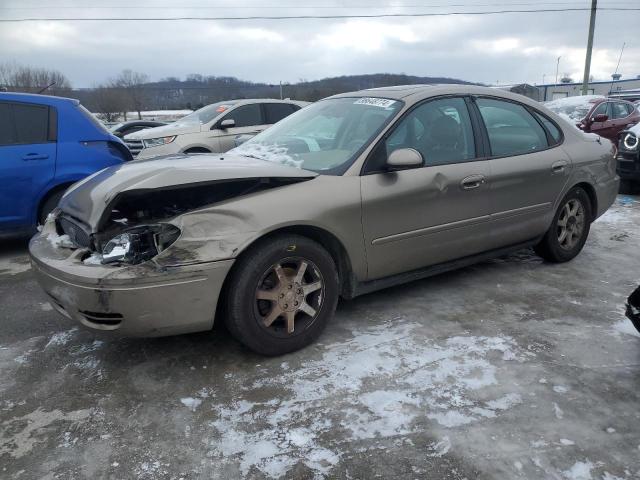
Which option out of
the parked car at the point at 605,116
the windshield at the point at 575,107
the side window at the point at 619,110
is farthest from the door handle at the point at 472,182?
the side window at the point at 619,110

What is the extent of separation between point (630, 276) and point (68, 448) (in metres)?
4.41

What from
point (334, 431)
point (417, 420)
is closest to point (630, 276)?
point (417, 420)

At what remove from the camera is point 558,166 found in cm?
434

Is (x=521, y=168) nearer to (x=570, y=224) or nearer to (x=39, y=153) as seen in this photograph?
(x=570, y=224)

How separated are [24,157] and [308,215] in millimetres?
3477

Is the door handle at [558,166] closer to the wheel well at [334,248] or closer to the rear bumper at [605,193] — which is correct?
the rear bumper at [605,193]

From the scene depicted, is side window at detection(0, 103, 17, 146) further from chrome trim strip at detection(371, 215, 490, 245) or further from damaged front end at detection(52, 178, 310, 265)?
chrome trim strip at detection(371, 215, 490, 245)

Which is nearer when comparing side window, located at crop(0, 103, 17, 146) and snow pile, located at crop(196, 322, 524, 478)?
snow pile, located at crop(196, 322, 524, 478)

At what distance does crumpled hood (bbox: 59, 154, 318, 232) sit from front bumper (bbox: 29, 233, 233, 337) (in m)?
0.32

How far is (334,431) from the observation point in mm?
2350

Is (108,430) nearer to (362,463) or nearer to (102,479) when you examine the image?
(102,479)

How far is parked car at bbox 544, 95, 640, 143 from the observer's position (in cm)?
1205

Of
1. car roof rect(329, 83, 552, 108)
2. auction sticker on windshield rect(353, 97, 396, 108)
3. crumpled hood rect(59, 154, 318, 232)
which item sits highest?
car roof rect(329, 83, 552, 108)

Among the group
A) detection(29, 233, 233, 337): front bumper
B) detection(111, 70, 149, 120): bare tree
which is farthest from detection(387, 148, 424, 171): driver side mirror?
detection(111, 70, 149, 120): bare tree
